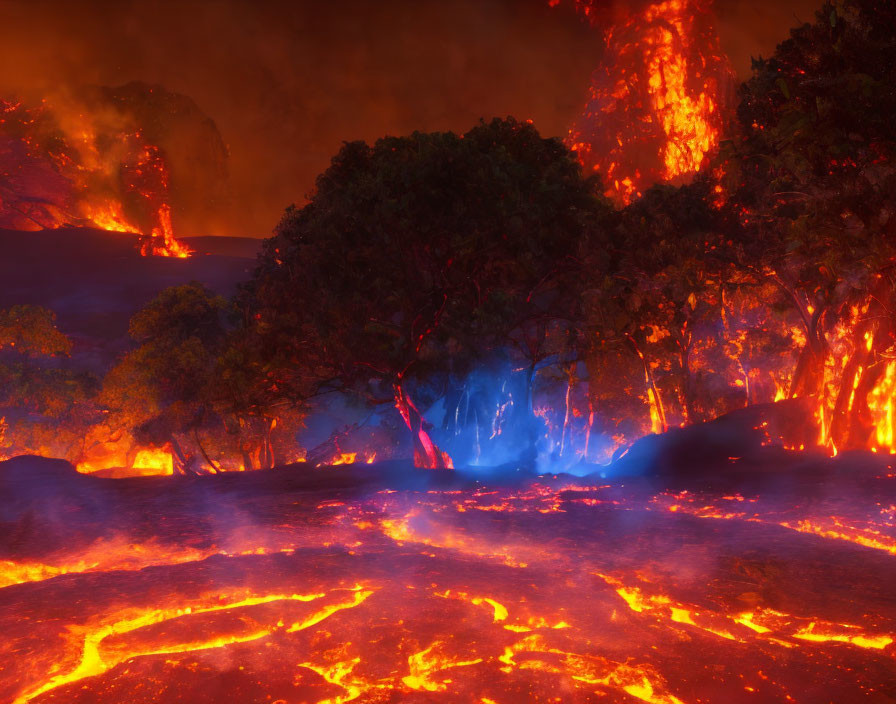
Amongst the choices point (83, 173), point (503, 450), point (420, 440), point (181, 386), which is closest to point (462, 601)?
point (420, 440)

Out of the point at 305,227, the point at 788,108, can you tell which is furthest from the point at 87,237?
the point at 788,108

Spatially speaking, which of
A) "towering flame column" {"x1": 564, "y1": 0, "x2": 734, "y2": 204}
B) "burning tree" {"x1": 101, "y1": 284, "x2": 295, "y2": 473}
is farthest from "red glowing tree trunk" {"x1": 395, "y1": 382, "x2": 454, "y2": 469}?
"towering flame column" {"x1": 564, "y1": 0, "x2": 734, "y2": 204}

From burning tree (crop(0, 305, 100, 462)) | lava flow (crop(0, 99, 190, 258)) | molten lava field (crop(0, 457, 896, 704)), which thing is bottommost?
molten lava field (crop(0, 457, 896, 704))

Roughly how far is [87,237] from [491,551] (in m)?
94.5

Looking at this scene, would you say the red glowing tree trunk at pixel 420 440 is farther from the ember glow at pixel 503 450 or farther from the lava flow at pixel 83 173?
the lava flow at pixel 83 173

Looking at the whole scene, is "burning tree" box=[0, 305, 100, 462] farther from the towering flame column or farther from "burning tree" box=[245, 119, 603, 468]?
the towering flame column

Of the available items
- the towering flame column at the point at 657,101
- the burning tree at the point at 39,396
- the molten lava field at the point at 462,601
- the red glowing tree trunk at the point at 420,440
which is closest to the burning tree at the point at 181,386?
the burning tree at the point at 39,396

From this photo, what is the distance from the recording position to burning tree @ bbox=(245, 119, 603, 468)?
2003 cm

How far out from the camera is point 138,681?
212 inches

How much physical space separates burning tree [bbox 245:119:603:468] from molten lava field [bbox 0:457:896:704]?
337 inches

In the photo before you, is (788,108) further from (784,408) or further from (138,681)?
(138,681)

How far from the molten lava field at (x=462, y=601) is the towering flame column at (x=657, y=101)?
91.5m

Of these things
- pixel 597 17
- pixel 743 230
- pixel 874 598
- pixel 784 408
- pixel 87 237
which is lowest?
pixel 874 598

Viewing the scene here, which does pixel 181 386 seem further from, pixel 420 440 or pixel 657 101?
pixel 657 101
